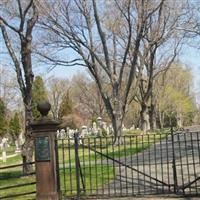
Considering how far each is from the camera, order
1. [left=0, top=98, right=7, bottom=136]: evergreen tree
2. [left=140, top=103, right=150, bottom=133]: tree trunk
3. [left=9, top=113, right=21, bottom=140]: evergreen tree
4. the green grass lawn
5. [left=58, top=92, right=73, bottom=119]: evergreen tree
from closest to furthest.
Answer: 1. the green grass lawn
2. [left=140, top=103, right=150, bottom=133]: tree trunk
3. [left=0, top=98, right=7, bottom=136]: evergreen tree
4. [left=9, top=113, right=21, bottom=140]: evergreen tree
5. [left=58, top=92, right=73, bottom=119]: evergreen tree

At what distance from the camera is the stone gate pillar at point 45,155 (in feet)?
35.3

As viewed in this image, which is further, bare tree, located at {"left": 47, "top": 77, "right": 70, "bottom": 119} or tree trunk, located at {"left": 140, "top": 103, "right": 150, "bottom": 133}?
bare tree, located at {"left": 47, "top": 77, "right": 70, "bottom": 119}

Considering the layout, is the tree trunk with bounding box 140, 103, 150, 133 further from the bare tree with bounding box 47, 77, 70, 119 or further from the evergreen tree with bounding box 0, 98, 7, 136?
the bare tree with bounding box 47, 77, 70, 119

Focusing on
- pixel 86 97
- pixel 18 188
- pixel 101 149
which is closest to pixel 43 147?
pixel 101 149

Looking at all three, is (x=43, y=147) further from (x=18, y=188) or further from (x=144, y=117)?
(x=144, y=117)

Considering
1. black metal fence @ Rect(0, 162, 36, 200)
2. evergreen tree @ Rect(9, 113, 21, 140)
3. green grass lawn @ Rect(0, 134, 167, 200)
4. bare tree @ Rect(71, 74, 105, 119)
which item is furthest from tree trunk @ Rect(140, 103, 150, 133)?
black metal fence @ Rect(0, 162, 36, 200)

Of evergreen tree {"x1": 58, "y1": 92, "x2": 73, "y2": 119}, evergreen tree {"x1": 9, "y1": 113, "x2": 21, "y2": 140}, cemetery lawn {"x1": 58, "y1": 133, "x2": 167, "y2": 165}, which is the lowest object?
cemetery lawn {"x1": 58, "y1": 133, "x2": 167, "y2": 165}

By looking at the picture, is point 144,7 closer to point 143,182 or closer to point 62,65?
point 62,65

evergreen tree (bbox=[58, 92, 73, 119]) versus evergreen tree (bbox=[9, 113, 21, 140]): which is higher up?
evergreen tree (bbox=[58, 92, 73, 119])

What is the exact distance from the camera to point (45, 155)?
10781 millimetres

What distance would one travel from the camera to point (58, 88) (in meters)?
88.1

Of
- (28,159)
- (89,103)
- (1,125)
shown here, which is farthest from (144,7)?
(89,103)

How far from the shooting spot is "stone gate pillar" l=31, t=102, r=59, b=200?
424 inches

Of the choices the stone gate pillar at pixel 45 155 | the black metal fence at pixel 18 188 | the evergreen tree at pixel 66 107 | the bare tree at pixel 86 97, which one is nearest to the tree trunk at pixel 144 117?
the evergreen tree at pixel 66 107
